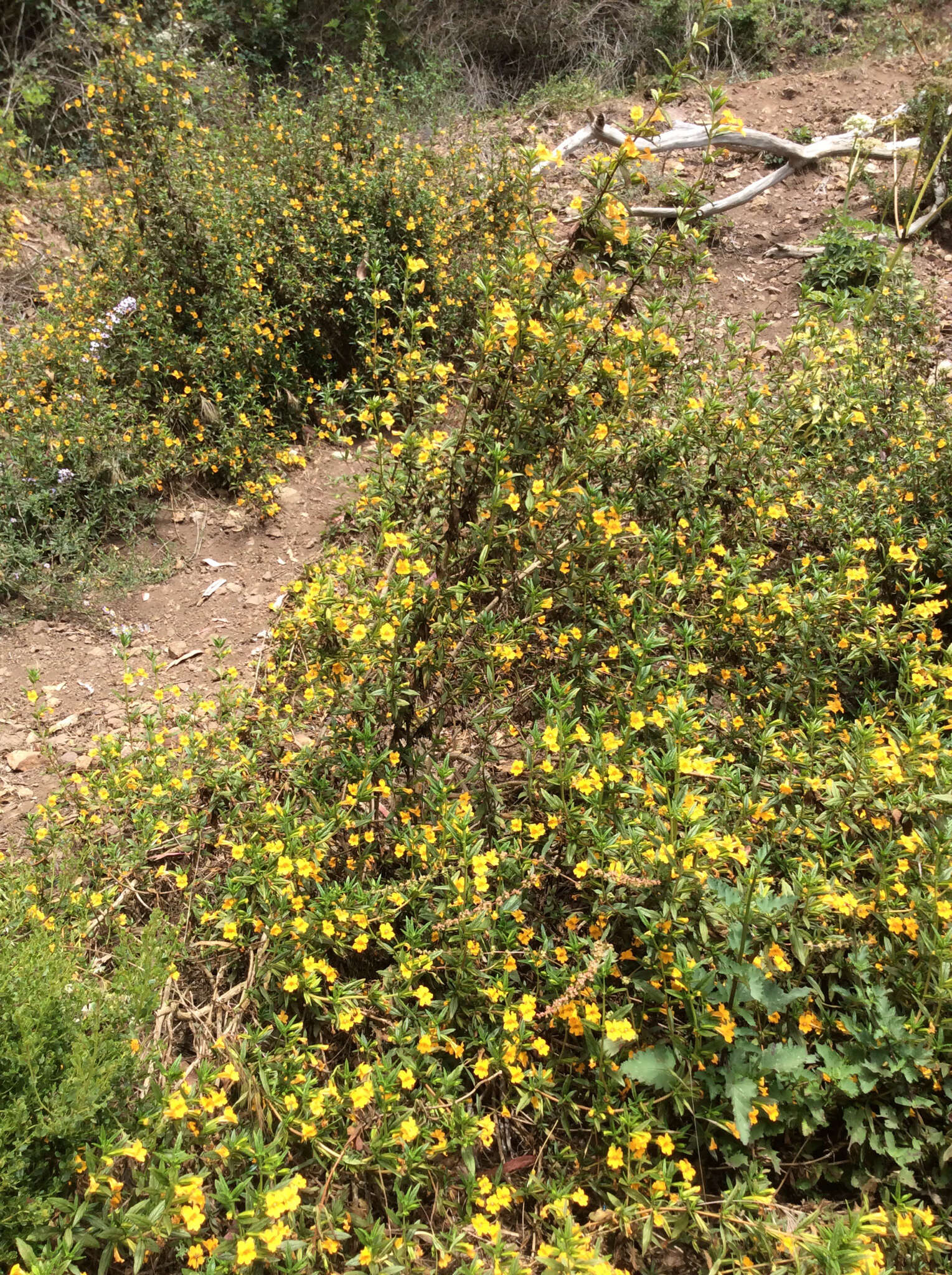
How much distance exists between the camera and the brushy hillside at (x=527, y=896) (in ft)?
5.84

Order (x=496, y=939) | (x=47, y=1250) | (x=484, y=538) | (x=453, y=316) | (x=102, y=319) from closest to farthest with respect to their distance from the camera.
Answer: (x=47, y=1250)
(x=496, y=939)
(x=484, y=538)
(x=102, y=319)
(x=453, y=316)

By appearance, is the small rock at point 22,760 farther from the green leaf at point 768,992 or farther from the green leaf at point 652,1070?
the green leaf at point 768,992

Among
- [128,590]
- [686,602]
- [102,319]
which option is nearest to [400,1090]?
[686,602]

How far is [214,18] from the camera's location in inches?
284

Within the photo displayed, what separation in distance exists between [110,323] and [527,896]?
360 centimetres

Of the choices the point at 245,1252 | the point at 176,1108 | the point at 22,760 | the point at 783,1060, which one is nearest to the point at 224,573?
the point at 22,760

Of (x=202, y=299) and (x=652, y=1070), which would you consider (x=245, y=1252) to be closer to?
(x=652, y=1070)

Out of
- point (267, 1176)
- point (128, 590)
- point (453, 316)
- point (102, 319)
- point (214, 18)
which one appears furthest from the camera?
point (214, 18)

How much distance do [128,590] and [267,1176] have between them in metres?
2.57

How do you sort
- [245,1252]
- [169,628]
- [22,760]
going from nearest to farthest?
[245,1252]
[22,760]
[169,628]

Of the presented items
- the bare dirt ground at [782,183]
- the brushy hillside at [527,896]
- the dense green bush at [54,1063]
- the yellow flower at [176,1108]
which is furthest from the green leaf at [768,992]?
the bare dirt ground at [782,183]

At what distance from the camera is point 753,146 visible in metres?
6.12

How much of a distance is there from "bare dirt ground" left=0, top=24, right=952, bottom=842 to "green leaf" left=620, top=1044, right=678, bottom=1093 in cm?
196

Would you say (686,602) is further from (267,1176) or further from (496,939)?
(267,1176)
